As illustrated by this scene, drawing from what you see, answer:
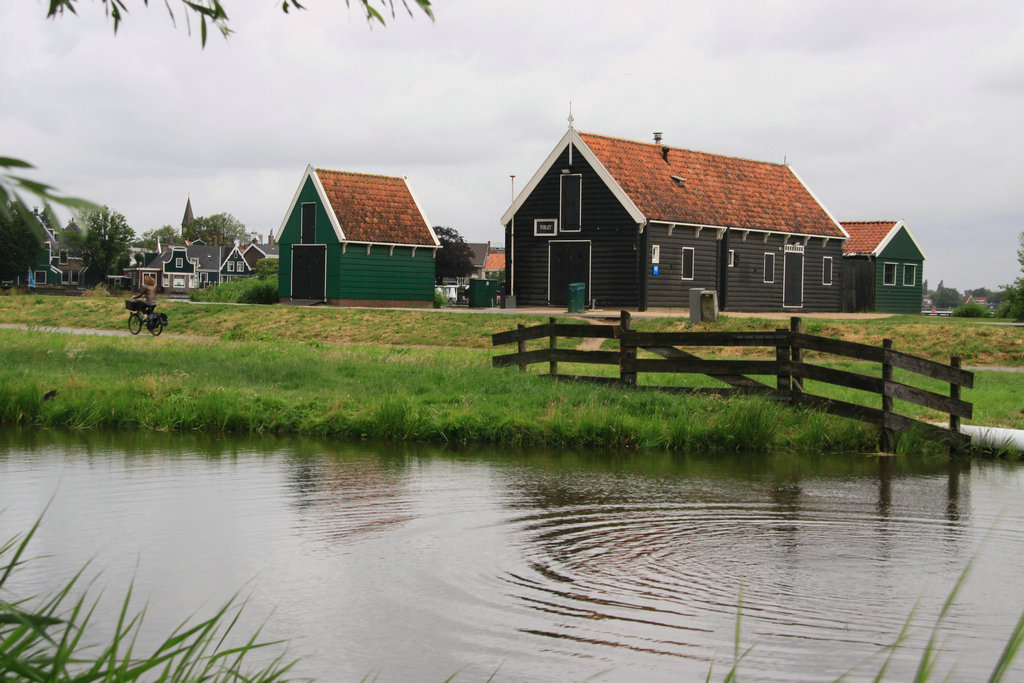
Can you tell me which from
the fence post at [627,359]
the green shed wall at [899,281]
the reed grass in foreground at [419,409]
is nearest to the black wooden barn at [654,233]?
the green shed wall at [899,281]

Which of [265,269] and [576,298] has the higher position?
[265,269]

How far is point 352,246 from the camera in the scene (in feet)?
138

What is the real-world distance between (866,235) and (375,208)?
2292 cm

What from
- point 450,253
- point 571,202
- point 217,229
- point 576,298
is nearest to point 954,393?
point 576,298

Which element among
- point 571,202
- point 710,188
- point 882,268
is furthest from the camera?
point 882,268

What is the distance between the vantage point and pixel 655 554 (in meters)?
7.23

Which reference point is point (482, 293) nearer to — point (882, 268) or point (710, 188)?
point (710, 188)

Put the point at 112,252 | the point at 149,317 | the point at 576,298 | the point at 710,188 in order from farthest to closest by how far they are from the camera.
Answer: the point at 112,252 → the point at 710,188 → the point at 576,298 → the point at 149,317

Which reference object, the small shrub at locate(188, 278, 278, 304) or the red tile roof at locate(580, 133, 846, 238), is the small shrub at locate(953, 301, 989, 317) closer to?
the red tile roof at locate(580, 133, 846, 238)

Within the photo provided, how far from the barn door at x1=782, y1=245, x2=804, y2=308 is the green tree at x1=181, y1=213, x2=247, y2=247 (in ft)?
423

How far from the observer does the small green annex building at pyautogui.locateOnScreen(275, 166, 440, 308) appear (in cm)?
4209

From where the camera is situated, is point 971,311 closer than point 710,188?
No

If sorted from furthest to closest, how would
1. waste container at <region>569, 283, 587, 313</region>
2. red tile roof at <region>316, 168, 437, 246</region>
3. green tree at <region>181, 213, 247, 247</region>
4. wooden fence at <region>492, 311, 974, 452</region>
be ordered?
green tree at <region>181, 213, 247, 247</region>, red tile roof at <region>316, 168, 437, 246</region>, waste container at <region>569, 283, 587, 313</region>, wooden fence at <region>492, 311, 974, 452</region>

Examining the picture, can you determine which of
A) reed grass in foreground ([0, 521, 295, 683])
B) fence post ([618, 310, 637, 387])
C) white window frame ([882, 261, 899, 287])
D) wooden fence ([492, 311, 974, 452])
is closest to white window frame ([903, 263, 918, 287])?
white window frame ([882, 261, 899, 287])
